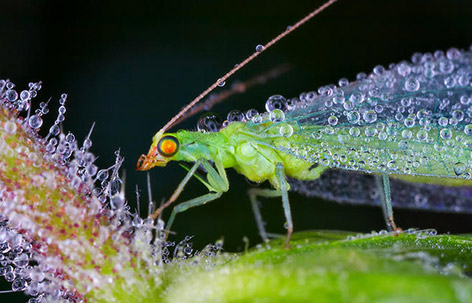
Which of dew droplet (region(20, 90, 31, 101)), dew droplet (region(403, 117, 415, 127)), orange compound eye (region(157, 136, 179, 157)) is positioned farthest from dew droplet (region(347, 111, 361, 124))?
dew droplet (region(20, 90, 31, 101))

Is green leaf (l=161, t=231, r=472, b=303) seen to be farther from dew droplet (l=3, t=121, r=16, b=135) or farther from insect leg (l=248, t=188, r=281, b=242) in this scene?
insect leg (l=248, t=188, r=281, b=242)

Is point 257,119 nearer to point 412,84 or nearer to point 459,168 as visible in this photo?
point 412,84

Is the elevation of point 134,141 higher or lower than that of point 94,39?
lower

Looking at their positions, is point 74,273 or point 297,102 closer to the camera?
point 74,273

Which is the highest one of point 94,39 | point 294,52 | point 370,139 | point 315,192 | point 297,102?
point 94,39

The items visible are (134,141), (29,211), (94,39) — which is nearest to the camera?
(29,211)

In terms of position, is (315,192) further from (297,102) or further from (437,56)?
(437,56)

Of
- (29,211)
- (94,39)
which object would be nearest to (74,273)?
(29,211)

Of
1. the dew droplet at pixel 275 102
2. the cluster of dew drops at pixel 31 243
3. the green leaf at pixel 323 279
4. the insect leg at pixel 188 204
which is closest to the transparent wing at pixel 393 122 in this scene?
the dew droplet at pixel 275 102

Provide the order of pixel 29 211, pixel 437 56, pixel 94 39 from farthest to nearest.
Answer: pixel 94 39 < pixel 437 56 < pixel 29 211
